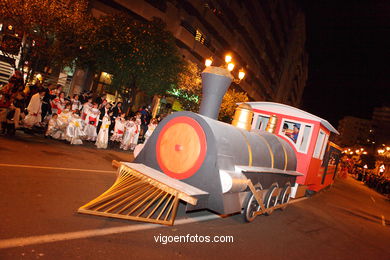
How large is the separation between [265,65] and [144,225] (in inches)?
2283

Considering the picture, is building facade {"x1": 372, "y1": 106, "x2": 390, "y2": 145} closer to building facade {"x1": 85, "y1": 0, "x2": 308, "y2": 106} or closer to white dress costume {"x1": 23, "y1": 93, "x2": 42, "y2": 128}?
building facade {"x1": 85, "y1": 0, "x2": 308, "y2": 106}

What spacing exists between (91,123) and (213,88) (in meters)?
7.79

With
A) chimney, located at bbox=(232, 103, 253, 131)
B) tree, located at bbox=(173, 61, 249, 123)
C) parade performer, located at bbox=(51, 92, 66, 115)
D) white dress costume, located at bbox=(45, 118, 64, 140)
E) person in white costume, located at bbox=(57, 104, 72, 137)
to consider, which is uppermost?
tree, located at bbox=(173, 61, 249, 123)

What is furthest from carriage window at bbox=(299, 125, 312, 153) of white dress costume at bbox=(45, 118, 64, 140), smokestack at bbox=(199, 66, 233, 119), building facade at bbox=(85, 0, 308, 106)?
building facade at bbox=(85, 0, 308, 106)

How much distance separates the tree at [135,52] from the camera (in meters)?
18.1

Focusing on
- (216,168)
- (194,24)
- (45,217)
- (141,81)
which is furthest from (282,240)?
(194,24)

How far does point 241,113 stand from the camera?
6824 mm

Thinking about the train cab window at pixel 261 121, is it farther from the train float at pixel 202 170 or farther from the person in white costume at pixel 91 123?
the person in white costume at pixel 91 123

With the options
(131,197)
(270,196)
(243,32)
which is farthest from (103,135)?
(243,32)

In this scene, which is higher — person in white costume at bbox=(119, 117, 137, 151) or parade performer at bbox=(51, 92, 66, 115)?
parade performer at bbox=(51, 92, 66, 115)

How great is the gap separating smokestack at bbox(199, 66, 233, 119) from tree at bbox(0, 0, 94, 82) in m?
11.5

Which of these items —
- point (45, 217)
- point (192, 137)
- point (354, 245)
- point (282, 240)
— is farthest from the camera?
point (354, 245)

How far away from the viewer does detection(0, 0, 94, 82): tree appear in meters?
13.2

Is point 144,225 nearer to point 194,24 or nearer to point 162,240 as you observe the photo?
point 162,240
